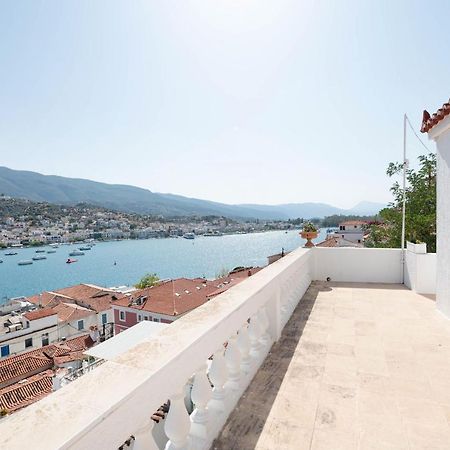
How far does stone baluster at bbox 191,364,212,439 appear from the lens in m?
1.75

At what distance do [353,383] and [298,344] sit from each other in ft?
2.83

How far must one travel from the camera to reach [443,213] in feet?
14.9

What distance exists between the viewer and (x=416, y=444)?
1.91 meters

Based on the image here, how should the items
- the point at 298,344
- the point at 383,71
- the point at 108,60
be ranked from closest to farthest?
the point at 298,344
the point at 383,71
the point at 108,60

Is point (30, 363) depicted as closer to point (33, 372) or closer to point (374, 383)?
point (33, 372)

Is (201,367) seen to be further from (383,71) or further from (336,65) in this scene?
(383,71)

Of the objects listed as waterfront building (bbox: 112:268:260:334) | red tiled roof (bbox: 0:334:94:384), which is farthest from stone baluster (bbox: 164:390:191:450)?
red tiled roof (bbox: 0:334:94:384)

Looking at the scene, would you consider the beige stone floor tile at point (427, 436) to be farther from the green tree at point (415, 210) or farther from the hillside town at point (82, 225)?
the hillside town at point (82, 225)

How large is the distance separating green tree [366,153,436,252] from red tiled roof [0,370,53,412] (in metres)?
19.2

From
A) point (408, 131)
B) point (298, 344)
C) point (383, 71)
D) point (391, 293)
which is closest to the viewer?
point (298, 344)

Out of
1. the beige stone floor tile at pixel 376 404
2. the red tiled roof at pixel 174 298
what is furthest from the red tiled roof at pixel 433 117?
the red tiled roof at pixel 174 298

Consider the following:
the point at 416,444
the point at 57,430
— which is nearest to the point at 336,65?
the point at 416,444

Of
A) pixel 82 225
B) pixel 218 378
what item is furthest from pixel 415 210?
pixel 82 225

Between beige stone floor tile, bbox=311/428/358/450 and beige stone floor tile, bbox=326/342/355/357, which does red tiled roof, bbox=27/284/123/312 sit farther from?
beige stone floor tile, bbox=311/428/358/450
